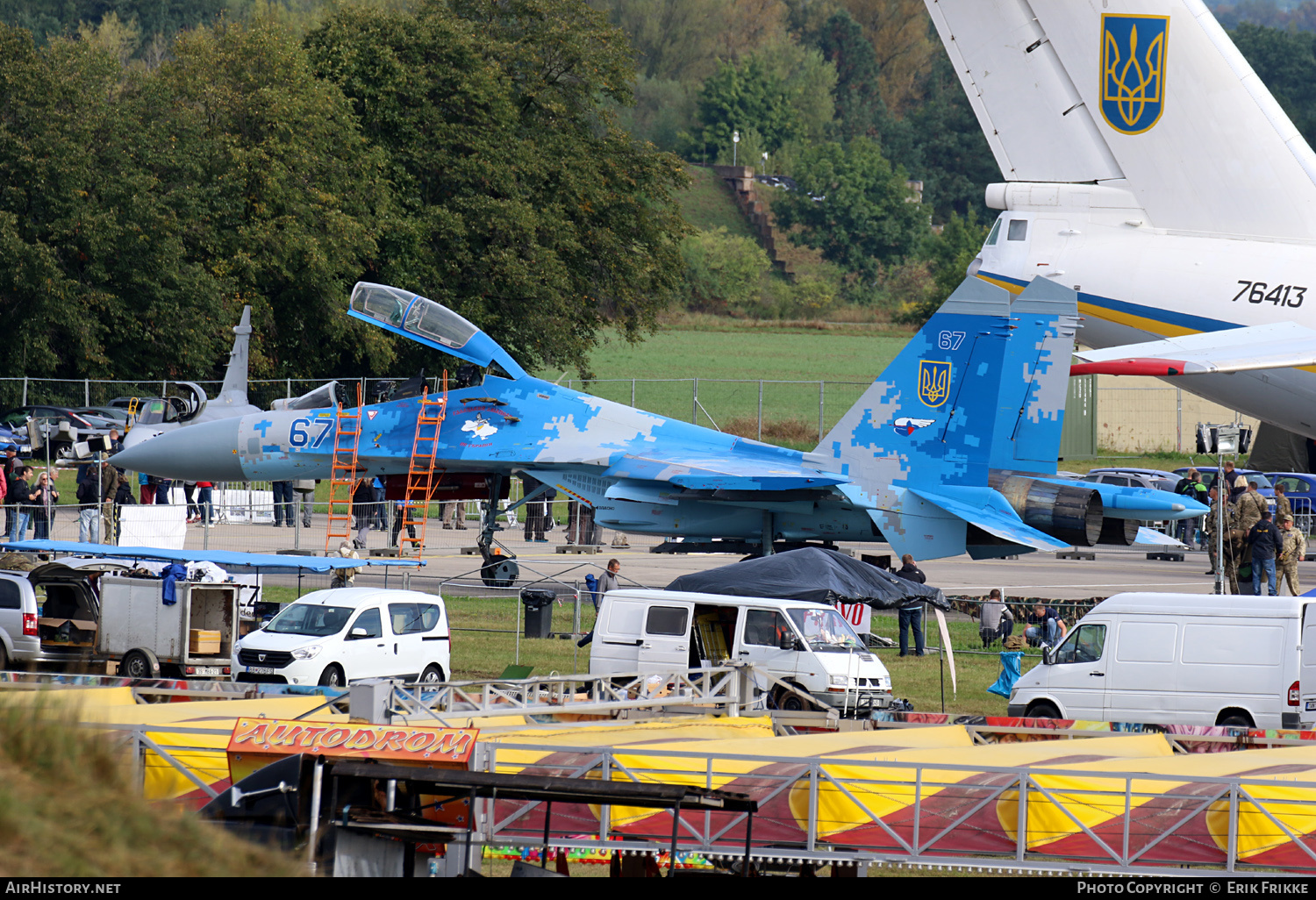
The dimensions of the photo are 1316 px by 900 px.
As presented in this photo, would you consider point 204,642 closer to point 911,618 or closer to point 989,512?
→ point 911,618

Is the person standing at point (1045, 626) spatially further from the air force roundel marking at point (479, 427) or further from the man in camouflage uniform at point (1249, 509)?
the air force roundel marking at point (479, 427)

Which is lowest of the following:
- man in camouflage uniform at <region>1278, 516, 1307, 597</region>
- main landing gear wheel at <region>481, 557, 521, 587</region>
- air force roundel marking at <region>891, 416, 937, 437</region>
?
main landing gear wheel at <region>481, 557, 521, 587</region>

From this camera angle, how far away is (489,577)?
22.0 meters

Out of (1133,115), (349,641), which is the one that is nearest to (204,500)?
(349,641)

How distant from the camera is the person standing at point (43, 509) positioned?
26.2 m

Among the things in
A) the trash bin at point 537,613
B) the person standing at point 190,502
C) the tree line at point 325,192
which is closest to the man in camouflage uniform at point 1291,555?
the trash bin at point 537,613

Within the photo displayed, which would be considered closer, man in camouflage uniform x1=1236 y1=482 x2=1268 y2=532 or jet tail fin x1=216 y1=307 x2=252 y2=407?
man in camouflage uniform x1=1236 y1=482 x2=1268 y2=532

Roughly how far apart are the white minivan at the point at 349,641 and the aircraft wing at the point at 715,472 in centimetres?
440

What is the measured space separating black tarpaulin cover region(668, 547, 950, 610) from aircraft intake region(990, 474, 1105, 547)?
2261mm

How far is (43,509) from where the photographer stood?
27109mm

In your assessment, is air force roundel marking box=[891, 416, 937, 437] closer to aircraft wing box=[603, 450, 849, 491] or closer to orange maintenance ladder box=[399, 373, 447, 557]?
aircraft wing box=[603, 450, 849, 491]

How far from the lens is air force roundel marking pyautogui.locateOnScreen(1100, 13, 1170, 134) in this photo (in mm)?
21938

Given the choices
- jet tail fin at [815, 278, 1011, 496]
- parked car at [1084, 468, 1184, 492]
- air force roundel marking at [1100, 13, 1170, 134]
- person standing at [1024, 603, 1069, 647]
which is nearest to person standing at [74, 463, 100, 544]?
jet tail fin at [815, 278, 1011, 496]
